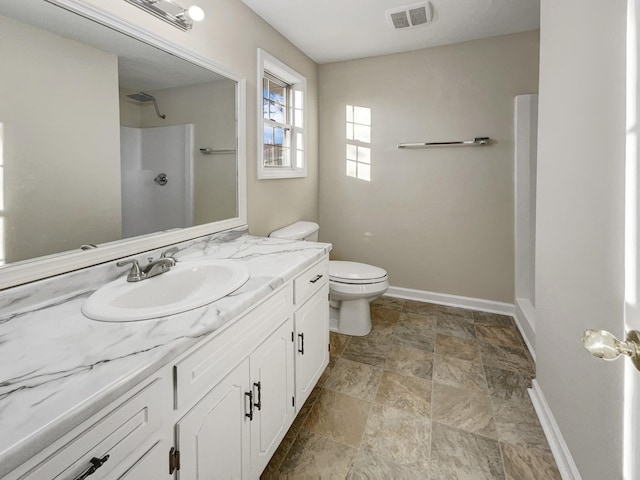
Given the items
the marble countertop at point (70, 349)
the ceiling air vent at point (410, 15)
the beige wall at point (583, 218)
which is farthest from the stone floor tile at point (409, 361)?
the ceiling air vent at point (410, 15)

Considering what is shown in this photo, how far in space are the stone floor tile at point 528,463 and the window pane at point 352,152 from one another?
2423 mm

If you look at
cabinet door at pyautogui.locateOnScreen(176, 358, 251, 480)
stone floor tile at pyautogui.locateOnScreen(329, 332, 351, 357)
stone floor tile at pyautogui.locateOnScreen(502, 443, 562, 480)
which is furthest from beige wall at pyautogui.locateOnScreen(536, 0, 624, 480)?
stone floor tile at pyautogui.locateOnScreen(329, 332, 351, 357)

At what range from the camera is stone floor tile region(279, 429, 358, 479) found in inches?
50.0

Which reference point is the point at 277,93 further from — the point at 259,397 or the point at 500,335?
the point at 500,335

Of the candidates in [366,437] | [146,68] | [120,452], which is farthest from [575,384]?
[146,68]

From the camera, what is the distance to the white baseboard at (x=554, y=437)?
119cm

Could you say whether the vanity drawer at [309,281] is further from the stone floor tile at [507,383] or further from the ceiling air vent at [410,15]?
the ceiling air vent at [410,15]

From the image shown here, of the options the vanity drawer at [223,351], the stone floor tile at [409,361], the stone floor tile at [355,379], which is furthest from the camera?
the stone floor tile at [409,361]

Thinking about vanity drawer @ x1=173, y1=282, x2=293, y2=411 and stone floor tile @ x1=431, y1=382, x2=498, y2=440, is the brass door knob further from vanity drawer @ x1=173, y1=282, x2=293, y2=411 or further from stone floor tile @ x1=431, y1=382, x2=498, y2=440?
stone floor tile @ x1=431, y1=382, x2=498, y2=440

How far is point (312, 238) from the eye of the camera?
2.63 m

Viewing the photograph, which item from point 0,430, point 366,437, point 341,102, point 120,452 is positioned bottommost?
point 366,437

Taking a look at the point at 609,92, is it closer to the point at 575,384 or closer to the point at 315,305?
the point at 575,384

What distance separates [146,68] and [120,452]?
1398 millimetres

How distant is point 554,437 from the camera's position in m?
1.35
